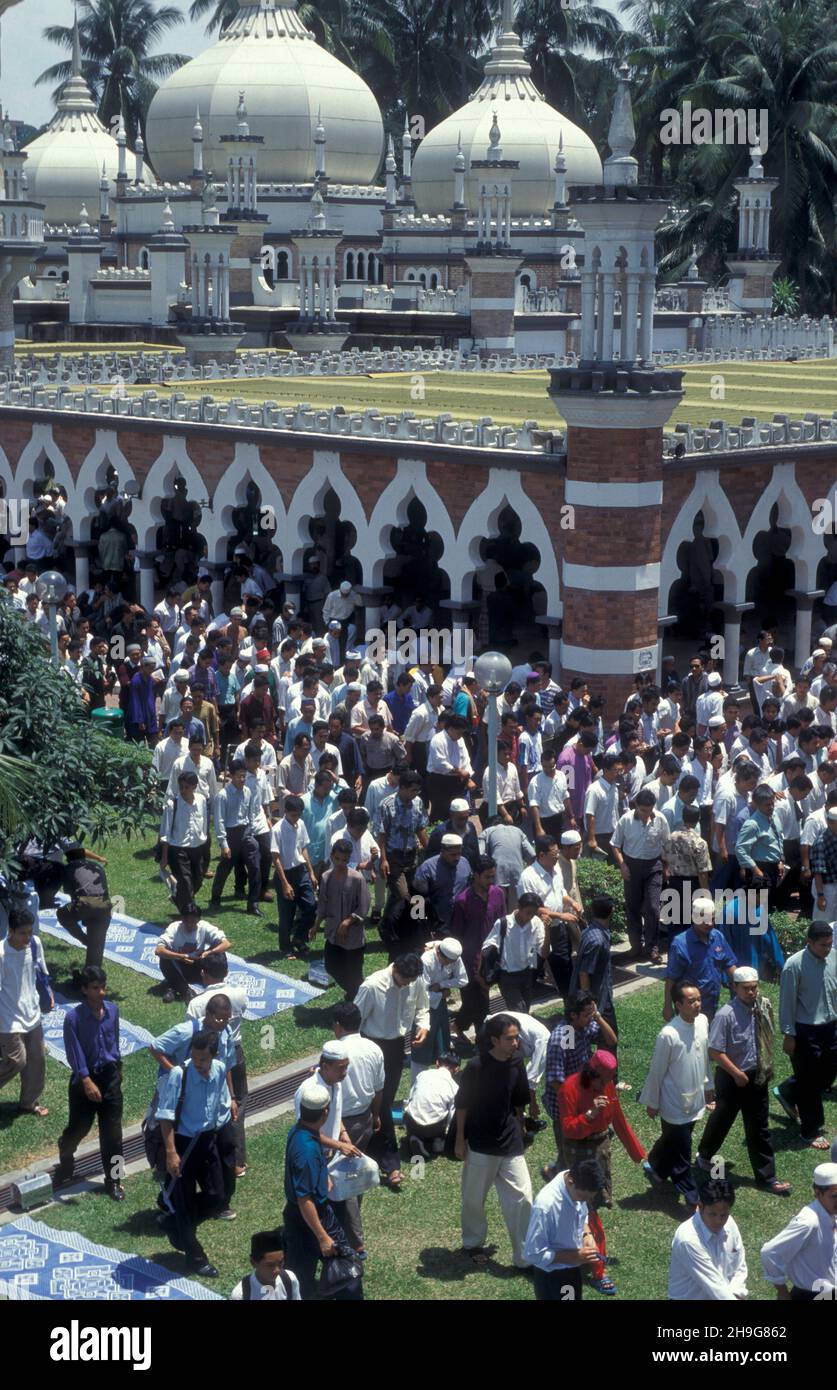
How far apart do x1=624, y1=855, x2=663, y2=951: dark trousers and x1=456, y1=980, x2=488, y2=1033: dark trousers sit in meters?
1.97

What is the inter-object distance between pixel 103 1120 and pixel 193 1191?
905 millimetres

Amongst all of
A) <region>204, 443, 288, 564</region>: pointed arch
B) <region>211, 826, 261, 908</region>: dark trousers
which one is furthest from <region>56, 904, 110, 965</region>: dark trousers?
<region>204, 443, 288, 564</region>: pointed arch

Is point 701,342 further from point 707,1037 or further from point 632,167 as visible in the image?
point 707,1037

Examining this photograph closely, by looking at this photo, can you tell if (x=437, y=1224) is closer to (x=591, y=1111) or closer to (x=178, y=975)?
(x=591, y=1111)

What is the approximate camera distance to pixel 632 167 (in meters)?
20.0

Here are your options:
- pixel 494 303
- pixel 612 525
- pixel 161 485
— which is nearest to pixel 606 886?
pixel 612 525

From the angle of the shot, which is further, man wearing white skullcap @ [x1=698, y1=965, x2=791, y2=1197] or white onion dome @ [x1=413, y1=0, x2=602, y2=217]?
white onion dome @ [x1=413, y1=0, x2=602, y2=217]

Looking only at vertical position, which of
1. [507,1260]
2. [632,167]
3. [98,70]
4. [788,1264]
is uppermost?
[98,70]

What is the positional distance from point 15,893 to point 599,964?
3.28m

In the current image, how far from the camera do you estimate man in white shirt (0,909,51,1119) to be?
11.1 m

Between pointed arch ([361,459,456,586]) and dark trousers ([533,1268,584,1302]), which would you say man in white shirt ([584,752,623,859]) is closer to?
dark trousers ([533,1268,584,1302])

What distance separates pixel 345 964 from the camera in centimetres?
1253

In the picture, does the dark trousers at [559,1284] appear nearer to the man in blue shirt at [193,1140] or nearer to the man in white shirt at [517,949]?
the man in blue shirt at [193,1140]
